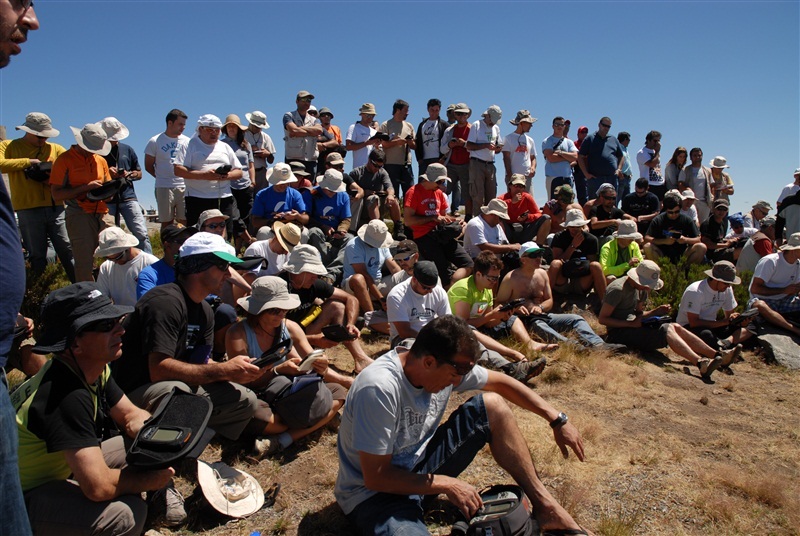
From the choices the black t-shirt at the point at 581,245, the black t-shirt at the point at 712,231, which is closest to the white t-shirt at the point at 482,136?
the black t-shirt at the point at 581,245

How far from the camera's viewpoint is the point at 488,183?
11.1 metres

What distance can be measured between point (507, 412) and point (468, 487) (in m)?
0.51

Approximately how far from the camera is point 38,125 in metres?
7.27

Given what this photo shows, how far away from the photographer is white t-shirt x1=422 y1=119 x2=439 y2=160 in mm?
11234

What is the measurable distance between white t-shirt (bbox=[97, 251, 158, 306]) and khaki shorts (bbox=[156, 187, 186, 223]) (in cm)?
229

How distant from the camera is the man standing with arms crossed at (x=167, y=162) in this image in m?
8.20

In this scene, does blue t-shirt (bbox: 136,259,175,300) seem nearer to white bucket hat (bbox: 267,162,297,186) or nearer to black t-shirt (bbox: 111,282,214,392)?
black t-shirt (bbox: 111,282,214,392)

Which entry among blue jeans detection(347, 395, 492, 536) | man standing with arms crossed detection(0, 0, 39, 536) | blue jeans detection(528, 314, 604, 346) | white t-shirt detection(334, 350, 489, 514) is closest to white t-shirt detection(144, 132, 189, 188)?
blue jeans detection(528, 314, 604, 346)

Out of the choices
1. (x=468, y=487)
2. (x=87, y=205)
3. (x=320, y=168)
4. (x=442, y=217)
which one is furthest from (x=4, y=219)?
(x=320, y=168)

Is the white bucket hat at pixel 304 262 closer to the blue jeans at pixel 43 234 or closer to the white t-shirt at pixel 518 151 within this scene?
the blue jeans at pixel 43 234

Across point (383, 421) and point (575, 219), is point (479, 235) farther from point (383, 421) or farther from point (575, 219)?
point (383, 421)

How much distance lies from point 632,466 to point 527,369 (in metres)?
1.54

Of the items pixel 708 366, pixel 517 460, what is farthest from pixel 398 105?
pixel 517 460

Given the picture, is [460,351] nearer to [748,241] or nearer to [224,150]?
[224,150]
